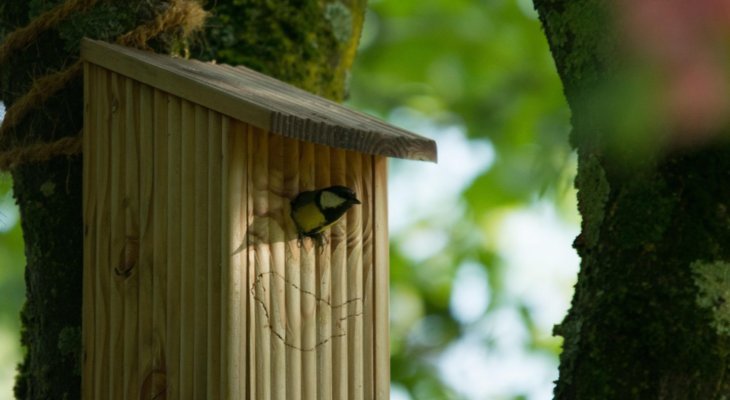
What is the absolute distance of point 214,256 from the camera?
68.3 inches

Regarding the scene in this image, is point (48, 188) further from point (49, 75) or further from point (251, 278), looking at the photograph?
point (251, 278)

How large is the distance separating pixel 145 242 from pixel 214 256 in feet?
0.61

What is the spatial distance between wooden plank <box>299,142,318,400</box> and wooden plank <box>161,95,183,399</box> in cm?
20

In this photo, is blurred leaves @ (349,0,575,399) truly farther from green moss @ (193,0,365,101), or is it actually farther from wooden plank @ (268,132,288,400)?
wooden plank @ (268,132,288,400)

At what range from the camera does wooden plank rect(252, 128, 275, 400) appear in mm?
1747

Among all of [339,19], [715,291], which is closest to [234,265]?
[715,291]

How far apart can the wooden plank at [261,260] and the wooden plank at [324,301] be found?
0.37 ft

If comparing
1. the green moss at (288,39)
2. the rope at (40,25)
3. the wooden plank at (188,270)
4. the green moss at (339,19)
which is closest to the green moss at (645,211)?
the wooden plank at (188,270)

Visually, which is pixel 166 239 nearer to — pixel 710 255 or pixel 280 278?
pixel 280 278

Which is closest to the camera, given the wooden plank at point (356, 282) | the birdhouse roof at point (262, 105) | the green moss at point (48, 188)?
the birdhouse roof at point (262, 105)

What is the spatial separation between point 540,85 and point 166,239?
433cm

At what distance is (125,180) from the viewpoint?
1.90 m

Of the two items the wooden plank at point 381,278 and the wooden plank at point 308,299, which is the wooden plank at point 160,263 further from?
the wooden plank at point 381,278

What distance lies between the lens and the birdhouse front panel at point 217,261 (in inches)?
68.1
